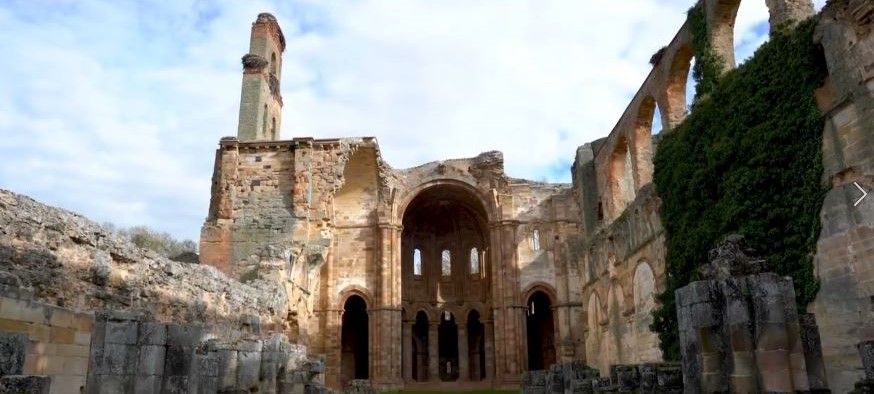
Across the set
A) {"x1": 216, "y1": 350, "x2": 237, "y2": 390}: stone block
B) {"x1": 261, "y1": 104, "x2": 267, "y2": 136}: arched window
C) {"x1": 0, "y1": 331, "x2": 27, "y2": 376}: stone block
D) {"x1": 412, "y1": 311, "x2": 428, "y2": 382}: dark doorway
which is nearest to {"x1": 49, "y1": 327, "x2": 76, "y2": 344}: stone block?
{"x1": 216, "y1": 350, "x2": 237, "y2": 390}: stone block

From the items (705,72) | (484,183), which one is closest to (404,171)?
(484,183)

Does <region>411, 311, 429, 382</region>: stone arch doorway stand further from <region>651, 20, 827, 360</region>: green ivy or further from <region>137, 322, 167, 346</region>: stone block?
<region>137, 322, 167, 346</region>: stone block

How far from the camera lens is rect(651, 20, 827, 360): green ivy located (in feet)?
34.3

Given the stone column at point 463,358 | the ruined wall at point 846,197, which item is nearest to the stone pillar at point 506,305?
the stone column at point 463,358

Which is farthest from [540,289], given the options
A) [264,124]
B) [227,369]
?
[227,369]

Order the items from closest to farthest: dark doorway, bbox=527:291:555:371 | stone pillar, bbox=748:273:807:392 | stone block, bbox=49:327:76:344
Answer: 1. stone pillar, bbox=748:273:807:392
2. stone block, bbox=49:327:76:344
3. dark doorway, bbox=527:291:555:371

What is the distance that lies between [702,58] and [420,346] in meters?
24.4

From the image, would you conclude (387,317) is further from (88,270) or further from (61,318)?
(61,318)

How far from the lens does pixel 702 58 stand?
49.6 ft

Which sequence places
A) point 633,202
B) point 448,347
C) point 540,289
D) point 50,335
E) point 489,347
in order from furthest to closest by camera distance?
point 448,347
point 489,347
point 540,289
point 633,202
point 50,335

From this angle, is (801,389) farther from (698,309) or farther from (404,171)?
(404,171)

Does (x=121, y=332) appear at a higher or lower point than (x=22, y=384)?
higher

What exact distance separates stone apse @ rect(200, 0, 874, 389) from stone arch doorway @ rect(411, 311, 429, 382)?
9 cm

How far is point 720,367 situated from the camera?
6.53 metres
